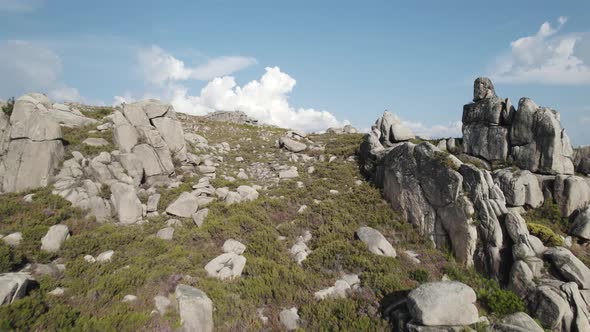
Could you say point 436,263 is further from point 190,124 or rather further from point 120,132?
point 190,124

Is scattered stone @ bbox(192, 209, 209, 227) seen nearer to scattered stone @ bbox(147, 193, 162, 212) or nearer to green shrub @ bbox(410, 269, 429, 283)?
scattered stone @ bbox(147, 193, 162, 212)

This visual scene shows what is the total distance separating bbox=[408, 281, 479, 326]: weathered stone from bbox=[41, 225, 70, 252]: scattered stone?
16207mm

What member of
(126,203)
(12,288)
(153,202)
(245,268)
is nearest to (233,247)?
(245,268)

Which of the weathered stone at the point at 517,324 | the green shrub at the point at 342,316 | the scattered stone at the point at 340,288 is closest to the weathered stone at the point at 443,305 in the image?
the weathered stone at the point at 517,324

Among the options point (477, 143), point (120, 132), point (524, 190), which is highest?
point (477, 143)

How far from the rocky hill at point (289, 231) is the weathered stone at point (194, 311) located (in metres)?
0.05

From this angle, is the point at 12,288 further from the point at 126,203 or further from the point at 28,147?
the point at 28,147

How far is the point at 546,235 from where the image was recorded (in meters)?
14.8

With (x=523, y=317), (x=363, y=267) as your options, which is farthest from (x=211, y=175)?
(x=523, y=317)

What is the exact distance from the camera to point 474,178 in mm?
15648

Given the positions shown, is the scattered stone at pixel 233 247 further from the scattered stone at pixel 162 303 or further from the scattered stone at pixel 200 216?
the scattered stone at pixel 162 303

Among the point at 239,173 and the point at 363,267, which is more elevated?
the point at 239,173

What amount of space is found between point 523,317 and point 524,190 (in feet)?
39.5

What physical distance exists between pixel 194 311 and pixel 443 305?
8767 millimetres
